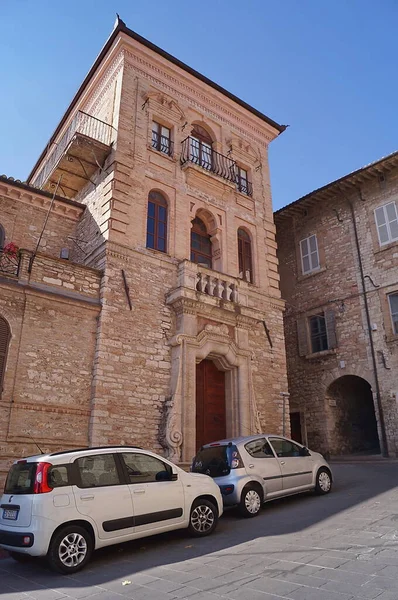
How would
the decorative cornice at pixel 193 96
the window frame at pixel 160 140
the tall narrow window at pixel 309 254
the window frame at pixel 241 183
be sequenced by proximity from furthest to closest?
the tall narrow window at pixel 309 254, the window frame at pixel 241 183, the decorative cornice at pixel 193 96, the window frame at pixel 160 140

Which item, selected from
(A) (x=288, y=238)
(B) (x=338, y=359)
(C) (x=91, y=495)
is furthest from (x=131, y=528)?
(A) (x=288, y=238)

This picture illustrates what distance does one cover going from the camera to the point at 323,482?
9516 millimetres

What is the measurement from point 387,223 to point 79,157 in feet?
37.3

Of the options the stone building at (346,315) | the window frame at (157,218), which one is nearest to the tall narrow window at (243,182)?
the stone building at (346,315)

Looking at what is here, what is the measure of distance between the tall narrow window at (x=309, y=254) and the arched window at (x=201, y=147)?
6.12 metres

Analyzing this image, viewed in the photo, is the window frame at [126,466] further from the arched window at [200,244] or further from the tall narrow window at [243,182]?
the tall narrow window at [243,182]

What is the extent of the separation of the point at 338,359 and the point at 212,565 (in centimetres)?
1320

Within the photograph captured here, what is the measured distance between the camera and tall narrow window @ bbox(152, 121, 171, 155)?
14883mm

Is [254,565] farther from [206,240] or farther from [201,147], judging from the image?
[201,147]

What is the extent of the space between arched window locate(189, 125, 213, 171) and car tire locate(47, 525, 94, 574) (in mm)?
12398

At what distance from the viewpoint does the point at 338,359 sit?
682 inches

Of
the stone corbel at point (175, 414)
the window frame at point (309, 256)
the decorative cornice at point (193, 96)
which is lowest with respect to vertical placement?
the stone corbel at point (175, 414)

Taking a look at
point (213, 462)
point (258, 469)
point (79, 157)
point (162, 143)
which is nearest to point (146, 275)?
point (79, 157)

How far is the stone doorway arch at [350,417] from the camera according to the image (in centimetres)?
1716
